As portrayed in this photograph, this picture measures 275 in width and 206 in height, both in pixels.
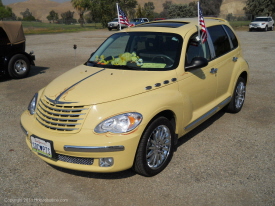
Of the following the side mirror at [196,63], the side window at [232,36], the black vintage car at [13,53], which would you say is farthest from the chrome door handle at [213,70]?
the black vintage car at [13,53]

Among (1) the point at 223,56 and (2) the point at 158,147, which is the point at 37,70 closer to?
(1) the point at 223,56

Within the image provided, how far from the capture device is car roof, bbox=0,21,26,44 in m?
9.61

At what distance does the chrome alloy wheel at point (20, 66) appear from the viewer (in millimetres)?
9688

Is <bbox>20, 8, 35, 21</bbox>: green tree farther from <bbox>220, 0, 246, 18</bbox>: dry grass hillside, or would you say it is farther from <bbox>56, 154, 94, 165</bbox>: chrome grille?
<bbox>56, 154, 94, 165</bbox>: chrome grille

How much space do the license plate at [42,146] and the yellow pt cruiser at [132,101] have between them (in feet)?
0.04

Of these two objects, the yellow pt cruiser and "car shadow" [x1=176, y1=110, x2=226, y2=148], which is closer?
the yellow pt cruiser

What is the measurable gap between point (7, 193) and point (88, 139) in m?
1.18

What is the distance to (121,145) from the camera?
3301 mm

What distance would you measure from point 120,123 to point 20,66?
7.50 meters

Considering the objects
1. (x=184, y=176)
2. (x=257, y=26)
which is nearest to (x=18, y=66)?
(x=184, y=176)

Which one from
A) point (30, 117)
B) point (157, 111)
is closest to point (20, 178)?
point (30, 117)

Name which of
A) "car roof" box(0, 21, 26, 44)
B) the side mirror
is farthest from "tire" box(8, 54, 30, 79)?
the side mirror

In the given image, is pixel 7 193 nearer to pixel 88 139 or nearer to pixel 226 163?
pixel 88 139

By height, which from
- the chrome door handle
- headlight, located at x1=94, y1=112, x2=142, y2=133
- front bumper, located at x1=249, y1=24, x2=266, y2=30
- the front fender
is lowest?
front bumper, located at x1=249, y1=24, x2=266, y2=30
